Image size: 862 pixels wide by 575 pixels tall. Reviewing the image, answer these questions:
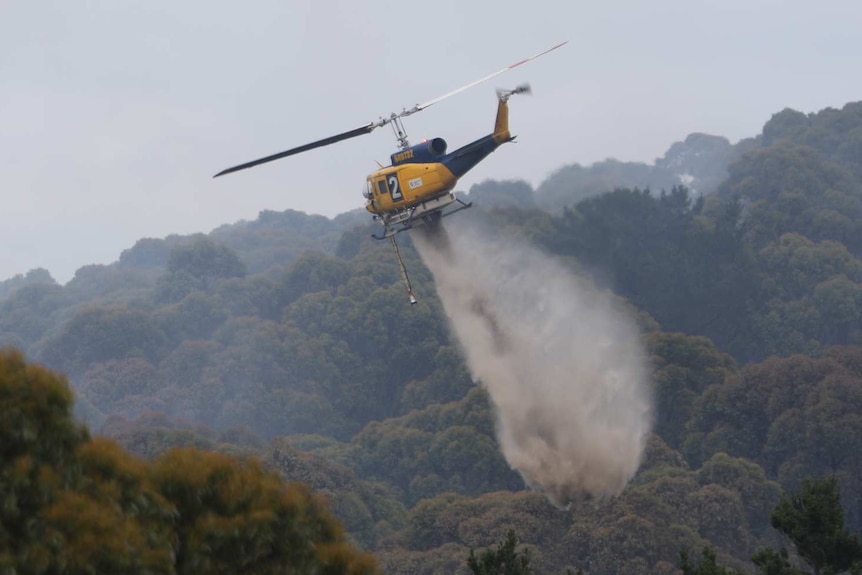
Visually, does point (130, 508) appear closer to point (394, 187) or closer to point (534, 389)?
point (394, 187)

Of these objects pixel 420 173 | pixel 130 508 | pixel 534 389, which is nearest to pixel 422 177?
pixel 420 173

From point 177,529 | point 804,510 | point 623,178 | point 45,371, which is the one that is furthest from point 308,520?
point 623,178

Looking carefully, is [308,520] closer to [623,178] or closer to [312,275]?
[312,275]

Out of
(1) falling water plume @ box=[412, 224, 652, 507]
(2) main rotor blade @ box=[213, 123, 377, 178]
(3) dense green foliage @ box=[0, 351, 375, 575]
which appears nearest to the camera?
(3) dense green foliage @ box=[0, 351, 375, 575]

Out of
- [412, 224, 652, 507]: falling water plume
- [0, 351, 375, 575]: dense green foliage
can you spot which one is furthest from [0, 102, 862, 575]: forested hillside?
[0, 351, 375, 575]: dense green foliage

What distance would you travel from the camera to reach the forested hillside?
282ft

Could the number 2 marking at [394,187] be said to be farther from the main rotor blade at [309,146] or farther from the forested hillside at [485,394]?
the forested hillside at [485,394]

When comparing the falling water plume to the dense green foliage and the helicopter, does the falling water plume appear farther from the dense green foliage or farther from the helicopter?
the dense green foliage

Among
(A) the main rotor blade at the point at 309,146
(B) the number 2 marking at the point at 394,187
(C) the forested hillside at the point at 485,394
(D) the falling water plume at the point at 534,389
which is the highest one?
(A) the main rotor blade at the point at 309,146

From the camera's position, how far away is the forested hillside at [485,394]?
8581 cm

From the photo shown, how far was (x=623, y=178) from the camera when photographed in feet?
649

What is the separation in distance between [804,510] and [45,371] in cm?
2484

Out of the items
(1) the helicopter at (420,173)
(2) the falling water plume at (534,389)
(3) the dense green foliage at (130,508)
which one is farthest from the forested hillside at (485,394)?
(3) the dense green foliage at (130,508)

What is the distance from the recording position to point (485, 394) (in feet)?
365
